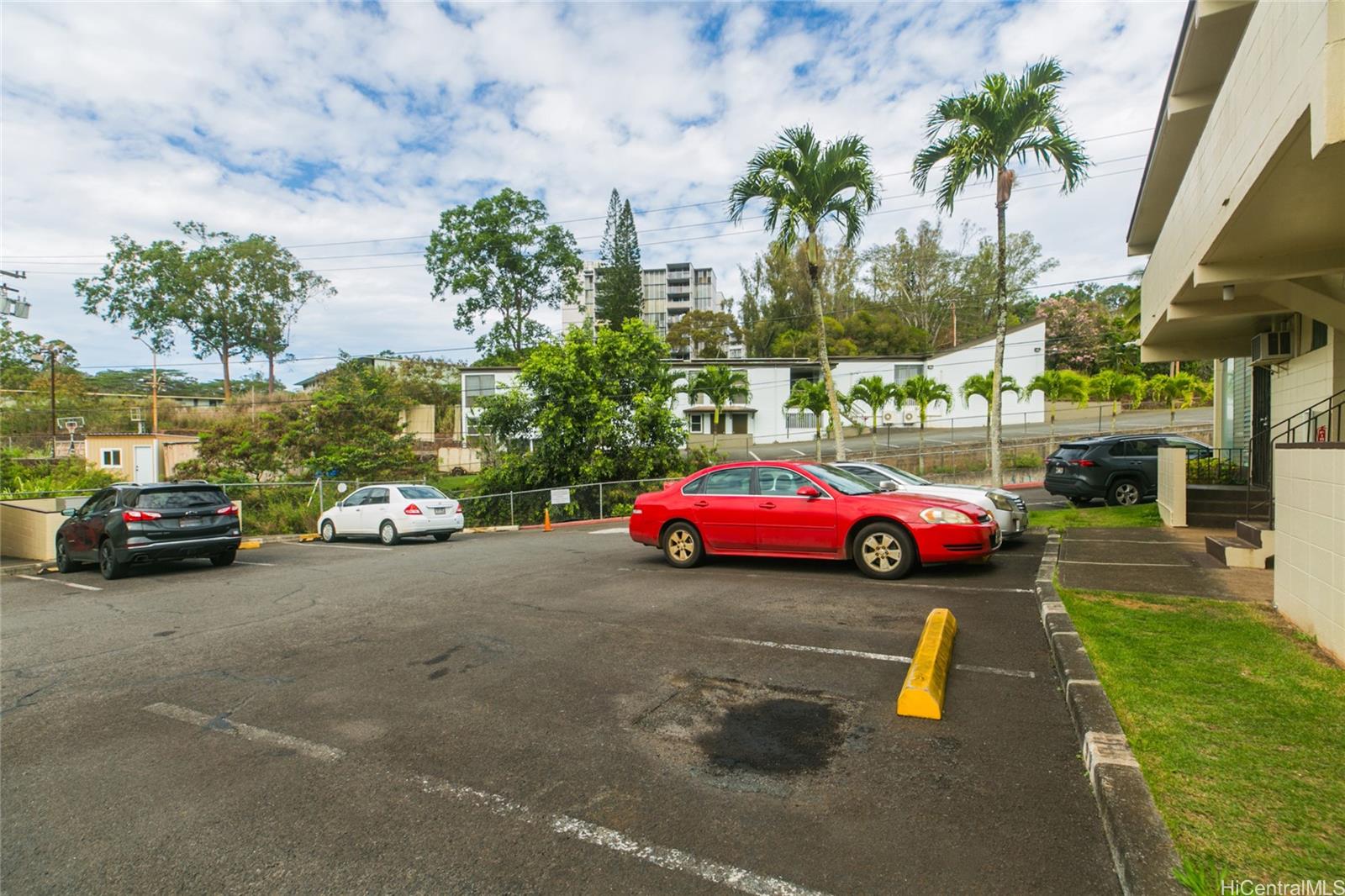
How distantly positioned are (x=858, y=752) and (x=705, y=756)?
33.0 inches

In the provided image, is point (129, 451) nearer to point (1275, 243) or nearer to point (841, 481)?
point (841, 481)

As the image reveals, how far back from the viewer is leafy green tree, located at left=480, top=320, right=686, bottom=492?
22.7 meters

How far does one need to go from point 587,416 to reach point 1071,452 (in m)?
13.8

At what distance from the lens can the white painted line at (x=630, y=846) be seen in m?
2.69

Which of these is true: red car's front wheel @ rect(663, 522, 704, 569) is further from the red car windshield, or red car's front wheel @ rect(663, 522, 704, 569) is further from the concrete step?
the concrete step

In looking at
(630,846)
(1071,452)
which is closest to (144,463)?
(1071,452)

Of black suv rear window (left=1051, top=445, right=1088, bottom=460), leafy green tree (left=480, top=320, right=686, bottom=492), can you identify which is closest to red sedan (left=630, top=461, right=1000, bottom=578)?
black suv rear window (left=1051, top=445, right=1088, bottom=460)

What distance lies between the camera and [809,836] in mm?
3037

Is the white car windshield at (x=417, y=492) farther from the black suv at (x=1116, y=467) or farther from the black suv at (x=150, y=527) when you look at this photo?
the black suv at (x=1116, y=467)

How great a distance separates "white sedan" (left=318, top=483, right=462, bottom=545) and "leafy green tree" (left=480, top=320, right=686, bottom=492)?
18.1 feet

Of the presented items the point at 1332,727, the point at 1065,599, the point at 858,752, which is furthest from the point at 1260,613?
the point at 858,752

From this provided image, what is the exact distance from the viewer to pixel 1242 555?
800cm

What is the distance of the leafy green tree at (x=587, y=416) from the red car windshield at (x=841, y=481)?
45.0 ft

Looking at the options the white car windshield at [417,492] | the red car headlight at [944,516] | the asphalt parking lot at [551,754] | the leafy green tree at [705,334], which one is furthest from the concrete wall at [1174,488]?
the leafy green tree at [705,334]
